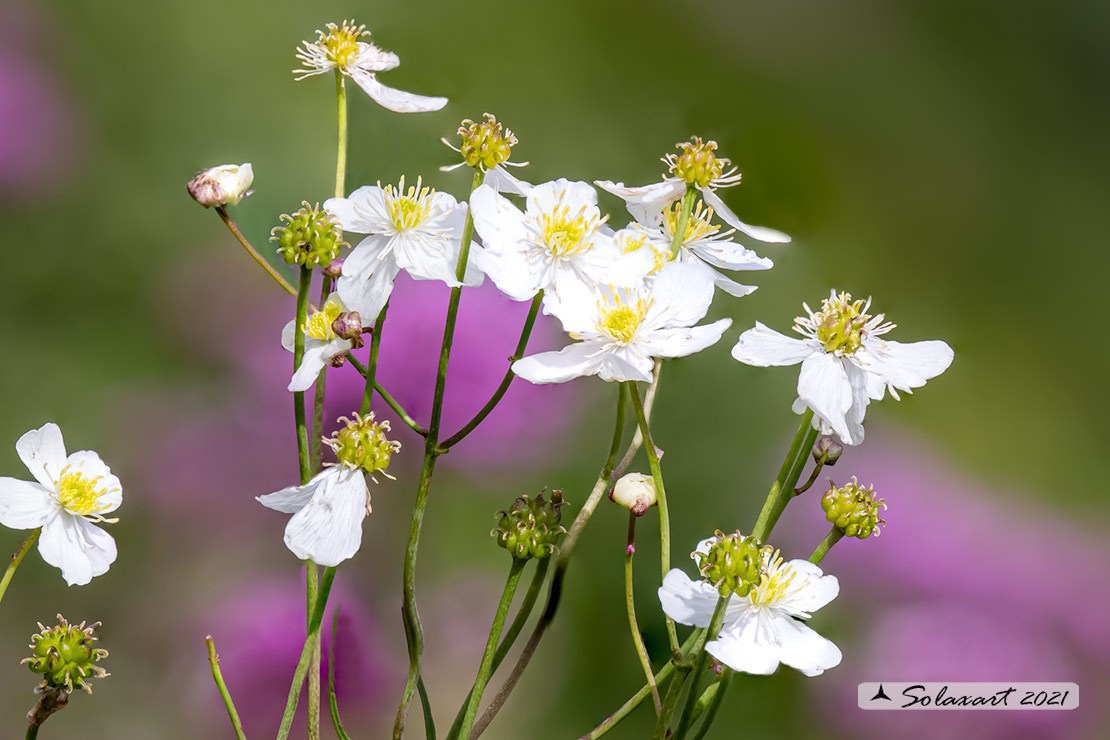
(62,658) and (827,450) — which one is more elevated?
(827,450)

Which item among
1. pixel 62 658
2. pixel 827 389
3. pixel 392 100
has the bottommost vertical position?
pixel 62 658

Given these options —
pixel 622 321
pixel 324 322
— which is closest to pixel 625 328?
pixel 622 321

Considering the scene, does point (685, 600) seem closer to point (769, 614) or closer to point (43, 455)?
point (769, 614)

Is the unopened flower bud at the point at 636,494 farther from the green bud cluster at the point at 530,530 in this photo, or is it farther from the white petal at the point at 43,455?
the white petal at the point at 43,455

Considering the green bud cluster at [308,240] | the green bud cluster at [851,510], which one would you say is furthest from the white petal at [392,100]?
the green bud cluster at [851,510]

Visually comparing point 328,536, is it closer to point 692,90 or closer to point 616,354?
point 616,354

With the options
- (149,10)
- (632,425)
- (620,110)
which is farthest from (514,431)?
(149,10)

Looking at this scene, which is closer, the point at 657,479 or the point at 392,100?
the point at 657,479

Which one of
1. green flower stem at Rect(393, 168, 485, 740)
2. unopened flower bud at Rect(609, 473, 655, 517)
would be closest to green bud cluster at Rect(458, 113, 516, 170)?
green flower stem at Rect(393, 168, 485, 740)
